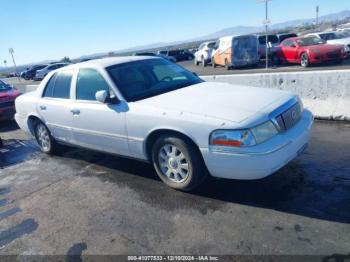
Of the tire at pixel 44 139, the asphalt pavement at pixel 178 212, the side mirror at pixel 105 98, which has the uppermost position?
the side mirror at pixel 105 98

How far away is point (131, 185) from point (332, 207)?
101 inches

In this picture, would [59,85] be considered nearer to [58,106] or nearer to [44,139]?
[58,106]

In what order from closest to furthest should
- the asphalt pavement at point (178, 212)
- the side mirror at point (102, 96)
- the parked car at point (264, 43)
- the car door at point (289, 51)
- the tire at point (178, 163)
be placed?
the asphalt pavement at point (178, 212)
the tire at point (178, 163)
the side mirror at point (102, 96)
the car door at point (289, 51)
the parked car at point (264, 43)

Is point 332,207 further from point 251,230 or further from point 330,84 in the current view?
point 330,84

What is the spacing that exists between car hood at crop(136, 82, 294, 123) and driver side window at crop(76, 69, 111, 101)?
0.78m

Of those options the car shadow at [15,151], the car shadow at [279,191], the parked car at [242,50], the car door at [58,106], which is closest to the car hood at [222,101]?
the car shadow at [279,191]

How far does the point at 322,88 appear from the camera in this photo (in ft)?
21.8

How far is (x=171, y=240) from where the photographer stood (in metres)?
3.27

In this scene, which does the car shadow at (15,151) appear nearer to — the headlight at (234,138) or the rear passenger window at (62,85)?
the rear passenger window at (62,85)

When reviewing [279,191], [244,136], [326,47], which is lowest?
[279,191]

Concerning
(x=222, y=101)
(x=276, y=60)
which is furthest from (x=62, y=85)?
(x=276, y=60)

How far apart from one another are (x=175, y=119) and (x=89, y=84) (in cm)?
180

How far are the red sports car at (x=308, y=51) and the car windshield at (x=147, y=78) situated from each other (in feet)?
41.8

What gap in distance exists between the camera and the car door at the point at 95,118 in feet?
14.9
